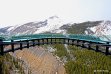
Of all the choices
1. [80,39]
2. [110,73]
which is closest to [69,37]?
[80,39]

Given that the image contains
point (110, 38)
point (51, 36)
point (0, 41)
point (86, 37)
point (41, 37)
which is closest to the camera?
point (0, 41)

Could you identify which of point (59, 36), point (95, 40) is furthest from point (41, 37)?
point (95, 40)

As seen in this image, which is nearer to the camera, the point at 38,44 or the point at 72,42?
the point at 38,44

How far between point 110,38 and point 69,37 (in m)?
24.2

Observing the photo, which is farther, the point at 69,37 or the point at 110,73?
the point at 110,73

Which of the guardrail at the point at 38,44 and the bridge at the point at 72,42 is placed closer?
the guardrail at the point at 38,44

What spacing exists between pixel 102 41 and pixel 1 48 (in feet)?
71.1

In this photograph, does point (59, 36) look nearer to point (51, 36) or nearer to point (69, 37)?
point (51, 36)

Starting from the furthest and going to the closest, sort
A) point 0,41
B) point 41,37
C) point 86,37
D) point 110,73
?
point 110,73
point 41,37
point 86,37
point 0,41

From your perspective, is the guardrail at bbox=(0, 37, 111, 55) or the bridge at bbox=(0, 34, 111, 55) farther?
the bridge at bbox=(0, 34, 111, 55)

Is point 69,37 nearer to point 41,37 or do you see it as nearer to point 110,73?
point 41,37

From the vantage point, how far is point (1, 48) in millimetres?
39688

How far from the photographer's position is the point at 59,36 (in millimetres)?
87062

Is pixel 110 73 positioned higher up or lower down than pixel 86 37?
lower down
